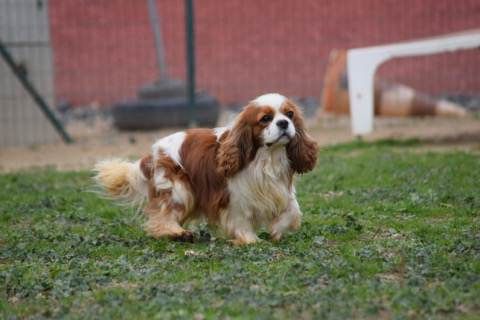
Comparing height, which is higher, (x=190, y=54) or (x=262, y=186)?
(x=190, y=54)

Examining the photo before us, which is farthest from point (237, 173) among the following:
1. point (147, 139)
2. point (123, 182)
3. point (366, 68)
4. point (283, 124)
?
point (147, 139)

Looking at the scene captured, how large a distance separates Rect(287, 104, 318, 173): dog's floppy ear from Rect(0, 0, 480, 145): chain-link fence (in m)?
11.5

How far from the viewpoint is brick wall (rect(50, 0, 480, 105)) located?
60.5 ft

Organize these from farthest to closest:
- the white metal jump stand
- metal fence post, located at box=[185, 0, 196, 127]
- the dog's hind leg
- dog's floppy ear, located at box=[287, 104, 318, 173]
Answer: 1. metal fence post, located at box=[185, 0, 196, 127]
2. the white metal jump stand
3. the dog's hind leg
4. dog's floppy ear, located at box=[287, 104, 318, 173]

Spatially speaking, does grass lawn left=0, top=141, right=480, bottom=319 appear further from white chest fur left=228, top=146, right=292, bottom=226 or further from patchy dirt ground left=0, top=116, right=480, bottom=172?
patchy dirt ground left=0, top=116, right=480, bottom=172

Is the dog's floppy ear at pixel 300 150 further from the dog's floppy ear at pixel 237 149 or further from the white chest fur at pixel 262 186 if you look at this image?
the dog's floppy ear at pixel 237 149

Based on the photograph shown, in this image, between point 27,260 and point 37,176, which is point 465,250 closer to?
point 27,260

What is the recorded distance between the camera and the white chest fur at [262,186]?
6.68m

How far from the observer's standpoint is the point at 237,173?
22.1ft

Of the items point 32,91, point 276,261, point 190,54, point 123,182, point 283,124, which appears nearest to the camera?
point 276,261

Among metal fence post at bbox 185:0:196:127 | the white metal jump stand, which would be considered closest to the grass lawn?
the white metal jump stand

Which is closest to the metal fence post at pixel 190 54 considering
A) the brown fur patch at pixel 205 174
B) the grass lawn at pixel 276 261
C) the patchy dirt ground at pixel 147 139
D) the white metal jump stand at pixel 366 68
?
the patchy dirt ground at pixel 147 139

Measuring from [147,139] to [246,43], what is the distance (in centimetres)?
539

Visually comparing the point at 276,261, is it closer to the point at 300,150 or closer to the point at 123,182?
the point at 300,150
